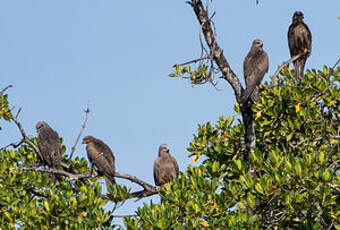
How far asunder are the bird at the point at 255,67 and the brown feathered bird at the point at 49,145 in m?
4.13

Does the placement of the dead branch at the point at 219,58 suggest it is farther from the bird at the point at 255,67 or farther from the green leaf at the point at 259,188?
the green leaf at the point at 259,188

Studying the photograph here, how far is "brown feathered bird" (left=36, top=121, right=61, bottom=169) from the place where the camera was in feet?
36.0

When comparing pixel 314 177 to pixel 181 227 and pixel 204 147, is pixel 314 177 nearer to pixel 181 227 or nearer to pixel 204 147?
pixel 181 227

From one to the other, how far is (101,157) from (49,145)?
114cm

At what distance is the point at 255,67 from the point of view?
36.2 ft

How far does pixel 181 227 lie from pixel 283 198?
1.50 meters

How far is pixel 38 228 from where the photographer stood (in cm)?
850

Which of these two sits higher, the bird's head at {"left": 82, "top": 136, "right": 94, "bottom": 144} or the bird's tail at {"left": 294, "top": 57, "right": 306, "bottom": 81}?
the bird's tail at {"left": 294, "top": 57, "right": 306, "bottom": 81}

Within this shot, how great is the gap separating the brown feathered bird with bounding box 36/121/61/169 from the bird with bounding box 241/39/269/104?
4133 mm

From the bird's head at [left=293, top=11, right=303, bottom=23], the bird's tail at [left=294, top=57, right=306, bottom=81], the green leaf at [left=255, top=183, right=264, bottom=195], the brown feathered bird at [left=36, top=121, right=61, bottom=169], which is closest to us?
the green leaf at [left=255, top=183, right=264, bottom=195]

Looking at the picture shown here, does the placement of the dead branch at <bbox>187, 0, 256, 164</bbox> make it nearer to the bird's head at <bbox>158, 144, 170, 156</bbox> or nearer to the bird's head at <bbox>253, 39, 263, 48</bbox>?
the bird's head at <bbox>253, 39, 263, 48</bbox>

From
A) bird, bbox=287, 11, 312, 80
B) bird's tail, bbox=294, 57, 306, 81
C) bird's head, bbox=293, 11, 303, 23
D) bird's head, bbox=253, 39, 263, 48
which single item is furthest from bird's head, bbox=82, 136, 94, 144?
bird's head, bbox=293, 11, 303, 23

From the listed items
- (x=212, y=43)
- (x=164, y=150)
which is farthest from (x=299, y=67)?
(x=212, y=43)

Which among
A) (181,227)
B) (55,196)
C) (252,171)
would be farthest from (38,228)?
(252,171)
